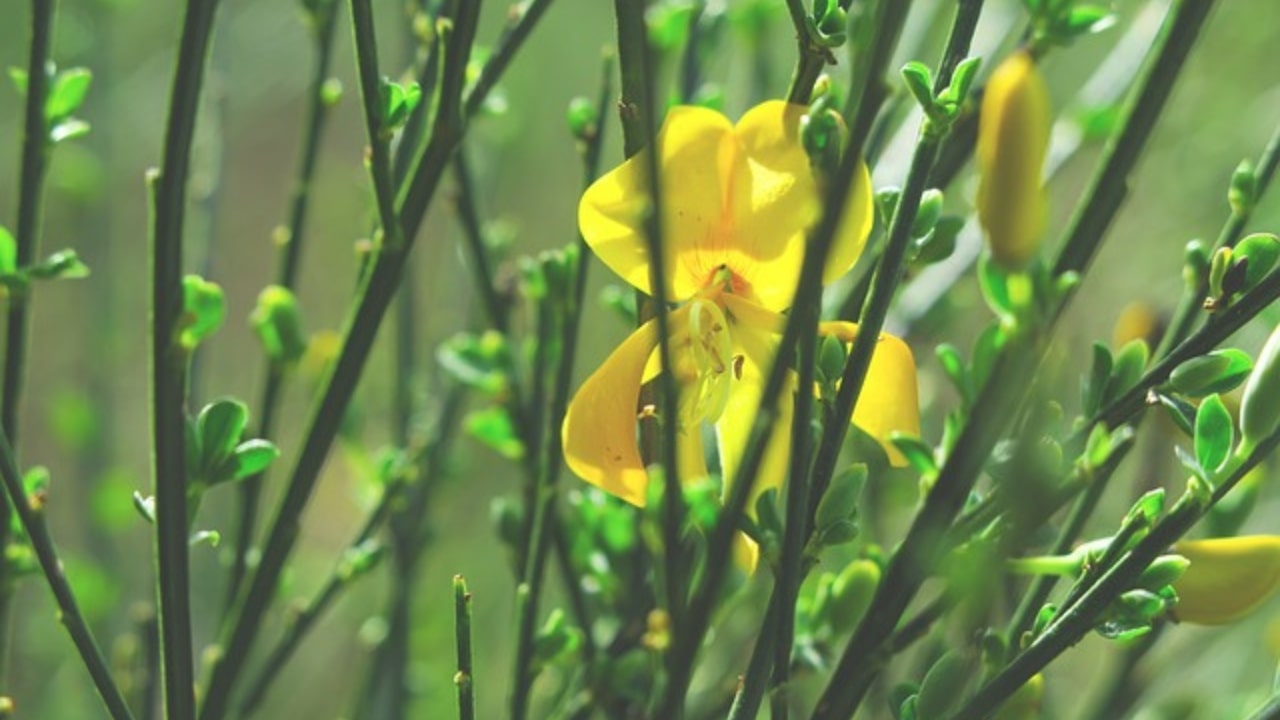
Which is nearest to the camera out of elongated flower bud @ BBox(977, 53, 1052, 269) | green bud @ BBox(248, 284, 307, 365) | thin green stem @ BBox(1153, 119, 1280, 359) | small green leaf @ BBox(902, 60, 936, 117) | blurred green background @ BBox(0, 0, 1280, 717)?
elongated flower bud @ BBox(977, 53, 1052, 269)

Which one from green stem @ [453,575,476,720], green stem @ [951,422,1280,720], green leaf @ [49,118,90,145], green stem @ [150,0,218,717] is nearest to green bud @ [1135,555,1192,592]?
green stem @ [951,422,1280,720]

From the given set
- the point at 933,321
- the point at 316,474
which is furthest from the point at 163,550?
the point at 933,321

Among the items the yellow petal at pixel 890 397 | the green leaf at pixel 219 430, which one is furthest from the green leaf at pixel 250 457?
the yellow petal at pixel 890 397

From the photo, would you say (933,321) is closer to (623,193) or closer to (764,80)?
(764,80)

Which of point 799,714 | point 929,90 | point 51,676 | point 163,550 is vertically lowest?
point 51,676

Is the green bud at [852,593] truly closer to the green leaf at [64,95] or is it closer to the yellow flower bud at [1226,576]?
the yellow flower bud at [1226,576]

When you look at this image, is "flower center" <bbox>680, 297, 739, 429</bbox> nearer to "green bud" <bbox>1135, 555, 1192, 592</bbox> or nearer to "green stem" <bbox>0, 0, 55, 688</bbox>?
"green bud" <bbox>1135, 555, 1192, 592</bbox>
